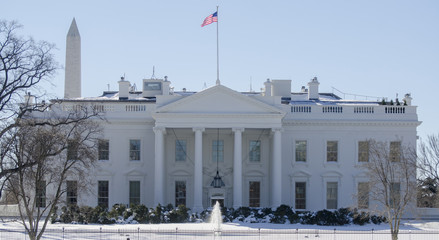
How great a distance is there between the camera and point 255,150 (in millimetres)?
52688

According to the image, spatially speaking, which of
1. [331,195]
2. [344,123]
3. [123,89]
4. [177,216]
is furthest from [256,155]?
[123,89]

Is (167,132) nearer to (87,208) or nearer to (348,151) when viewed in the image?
(87,208)

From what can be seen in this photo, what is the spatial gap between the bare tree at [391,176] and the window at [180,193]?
13.8 m

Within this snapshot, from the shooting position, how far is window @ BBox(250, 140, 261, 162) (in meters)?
52.7

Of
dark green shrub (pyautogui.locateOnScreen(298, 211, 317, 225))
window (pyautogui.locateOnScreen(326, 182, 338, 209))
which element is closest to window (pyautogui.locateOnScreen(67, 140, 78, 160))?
dark green shrub (pyautogui.locateOnScreen(298, 211, 317, 225))

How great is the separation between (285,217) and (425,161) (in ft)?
45.9

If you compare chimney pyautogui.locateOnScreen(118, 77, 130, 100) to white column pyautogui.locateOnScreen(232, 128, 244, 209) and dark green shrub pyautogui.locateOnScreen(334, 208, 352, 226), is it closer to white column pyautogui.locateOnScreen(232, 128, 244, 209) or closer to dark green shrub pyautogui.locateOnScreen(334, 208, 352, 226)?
white column pyautogui.locateOnScreen(232, 128, 244, 209)

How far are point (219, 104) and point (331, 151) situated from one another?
9410mm

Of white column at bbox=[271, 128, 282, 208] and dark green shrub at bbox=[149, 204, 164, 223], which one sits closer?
dark green shrub at bbox=[149, 204, 164, 223]

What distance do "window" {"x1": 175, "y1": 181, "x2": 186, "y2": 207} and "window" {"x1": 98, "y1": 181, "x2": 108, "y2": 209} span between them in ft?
16.5

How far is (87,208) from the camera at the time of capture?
1722 inches

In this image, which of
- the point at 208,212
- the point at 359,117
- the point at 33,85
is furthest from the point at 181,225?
the point at 359,117

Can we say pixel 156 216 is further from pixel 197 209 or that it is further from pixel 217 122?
A: pixel 217 122

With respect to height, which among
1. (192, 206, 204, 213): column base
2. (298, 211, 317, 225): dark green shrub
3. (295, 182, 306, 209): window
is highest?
(295, 182, 306, 209): window
